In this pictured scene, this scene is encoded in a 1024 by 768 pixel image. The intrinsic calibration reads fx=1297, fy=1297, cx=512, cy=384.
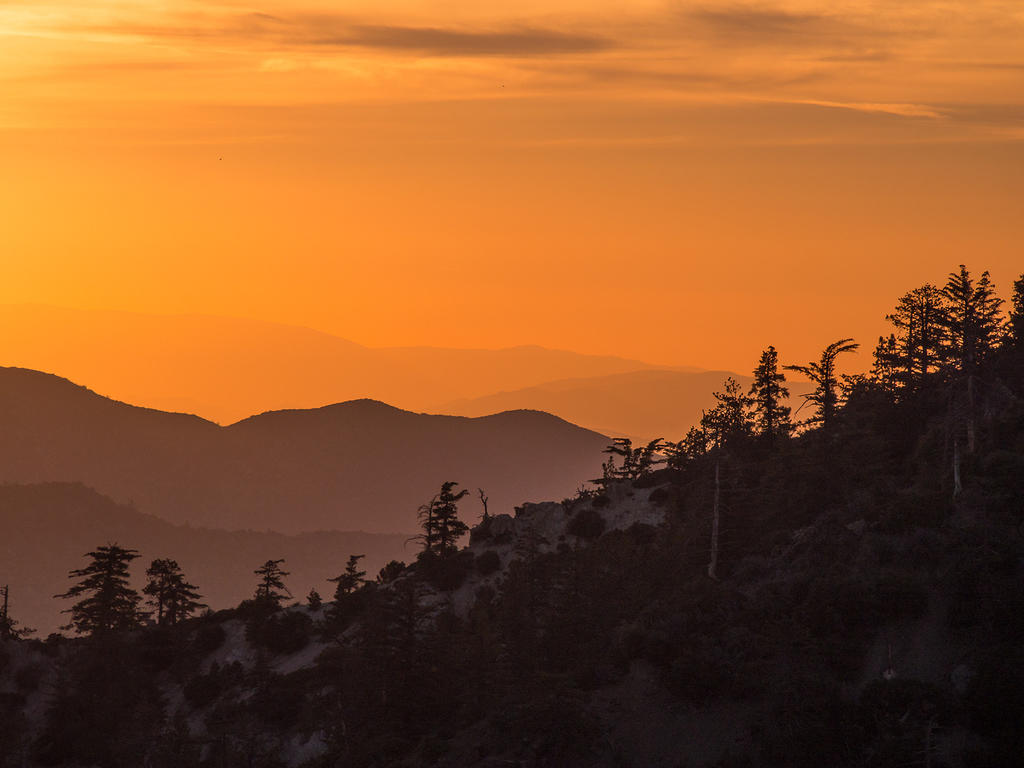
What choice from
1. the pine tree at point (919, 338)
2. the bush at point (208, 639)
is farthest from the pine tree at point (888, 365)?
the bush at point (208, 639)

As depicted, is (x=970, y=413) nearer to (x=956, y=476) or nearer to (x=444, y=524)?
(x=956, y=476)

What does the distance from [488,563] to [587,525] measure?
9010 millimetres

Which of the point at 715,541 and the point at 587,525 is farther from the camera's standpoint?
the point at 587,525

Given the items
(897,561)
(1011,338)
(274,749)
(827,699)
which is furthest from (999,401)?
(274,749)

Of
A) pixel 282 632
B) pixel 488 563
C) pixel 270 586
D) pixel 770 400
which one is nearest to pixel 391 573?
pixel 270 586

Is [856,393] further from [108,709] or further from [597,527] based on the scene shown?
[108,709]

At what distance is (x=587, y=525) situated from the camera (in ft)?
362

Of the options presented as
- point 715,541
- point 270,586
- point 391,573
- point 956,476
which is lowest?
point 270,586

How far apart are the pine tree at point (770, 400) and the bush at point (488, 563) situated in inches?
964

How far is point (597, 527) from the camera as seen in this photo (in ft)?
361

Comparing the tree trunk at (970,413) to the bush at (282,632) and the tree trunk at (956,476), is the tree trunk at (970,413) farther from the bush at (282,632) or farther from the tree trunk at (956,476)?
the bush at (282,632)

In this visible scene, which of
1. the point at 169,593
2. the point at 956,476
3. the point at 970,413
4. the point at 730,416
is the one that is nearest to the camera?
the point at 956,476

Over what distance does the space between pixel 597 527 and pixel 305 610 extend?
26.3m

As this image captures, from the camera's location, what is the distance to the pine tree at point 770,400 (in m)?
105
